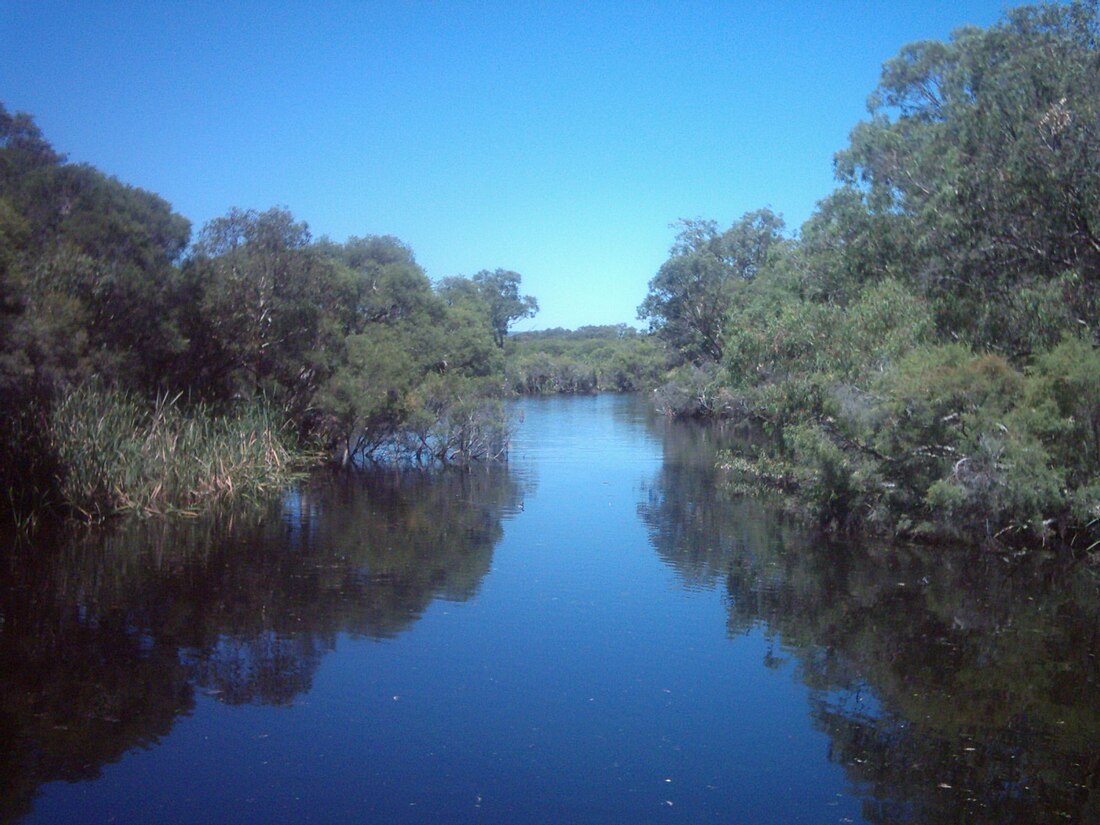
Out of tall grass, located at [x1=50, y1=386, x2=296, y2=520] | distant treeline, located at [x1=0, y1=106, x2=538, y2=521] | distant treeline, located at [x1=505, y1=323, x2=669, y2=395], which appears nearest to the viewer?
distant treeline, located at [x1=0, y1=106, x2=538, y2=521]

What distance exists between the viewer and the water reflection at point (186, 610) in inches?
322

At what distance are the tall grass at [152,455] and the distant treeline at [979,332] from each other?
11006 millimetres

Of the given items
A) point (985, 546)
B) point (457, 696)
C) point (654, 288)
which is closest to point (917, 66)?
point (985, 546)

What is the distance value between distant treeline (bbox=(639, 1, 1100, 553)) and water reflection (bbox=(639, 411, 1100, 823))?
111cm

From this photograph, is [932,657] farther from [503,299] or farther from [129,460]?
[503,299]

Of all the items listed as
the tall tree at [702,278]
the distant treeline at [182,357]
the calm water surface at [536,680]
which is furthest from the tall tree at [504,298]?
the calm water surface at [536,680]

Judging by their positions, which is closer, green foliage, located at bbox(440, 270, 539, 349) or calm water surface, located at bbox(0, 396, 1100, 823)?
calm water surface, located at bbox(0, 396, 1100, 823)

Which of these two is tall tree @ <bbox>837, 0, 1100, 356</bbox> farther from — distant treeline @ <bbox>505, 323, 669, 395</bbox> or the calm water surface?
distant treeline @ <bbox>505, 323, 669, 395</bbox>

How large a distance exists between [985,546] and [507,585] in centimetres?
776

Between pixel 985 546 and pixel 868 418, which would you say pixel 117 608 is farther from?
pixel 985 546

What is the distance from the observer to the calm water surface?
707cm

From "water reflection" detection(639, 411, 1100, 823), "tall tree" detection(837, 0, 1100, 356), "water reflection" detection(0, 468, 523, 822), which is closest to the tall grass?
"water reflection" detection(0, 468, 523, 822)

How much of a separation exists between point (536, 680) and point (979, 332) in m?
9.66

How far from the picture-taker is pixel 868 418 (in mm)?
15312
